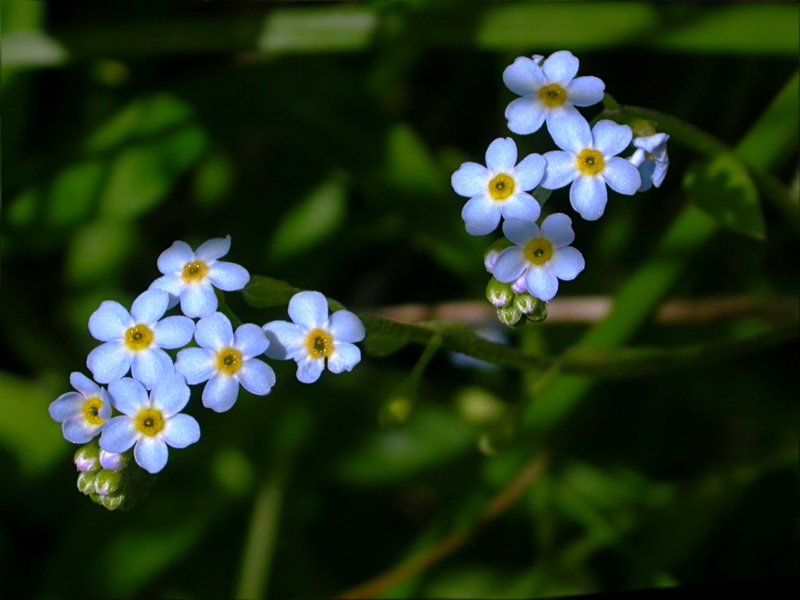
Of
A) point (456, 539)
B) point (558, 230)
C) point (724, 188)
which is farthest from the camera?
point (456, 539)

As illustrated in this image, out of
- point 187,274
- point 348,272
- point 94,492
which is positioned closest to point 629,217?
point 348,272

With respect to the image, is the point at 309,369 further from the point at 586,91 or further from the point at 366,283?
the point at 366,283

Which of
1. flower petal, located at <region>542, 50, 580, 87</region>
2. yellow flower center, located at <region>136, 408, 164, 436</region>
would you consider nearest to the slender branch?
yellow flower center, located at <region>136, 408, 164, 436</region>

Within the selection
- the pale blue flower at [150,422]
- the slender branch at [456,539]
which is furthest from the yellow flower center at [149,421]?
the slender branch at [456,539]

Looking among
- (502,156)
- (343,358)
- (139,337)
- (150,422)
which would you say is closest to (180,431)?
(150,422)

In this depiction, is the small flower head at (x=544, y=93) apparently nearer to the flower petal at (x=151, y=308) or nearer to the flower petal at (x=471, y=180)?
the flower petal at (x=471, y=180)

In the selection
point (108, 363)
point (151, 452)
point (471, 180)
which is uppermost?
point (471, 180)

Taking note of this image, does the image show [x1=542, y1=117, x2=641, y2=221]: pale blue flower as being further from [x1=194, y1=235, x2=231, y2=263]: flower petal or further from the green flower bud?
[x1=194, y1=235, x2=231, y2=263]: flower petal
